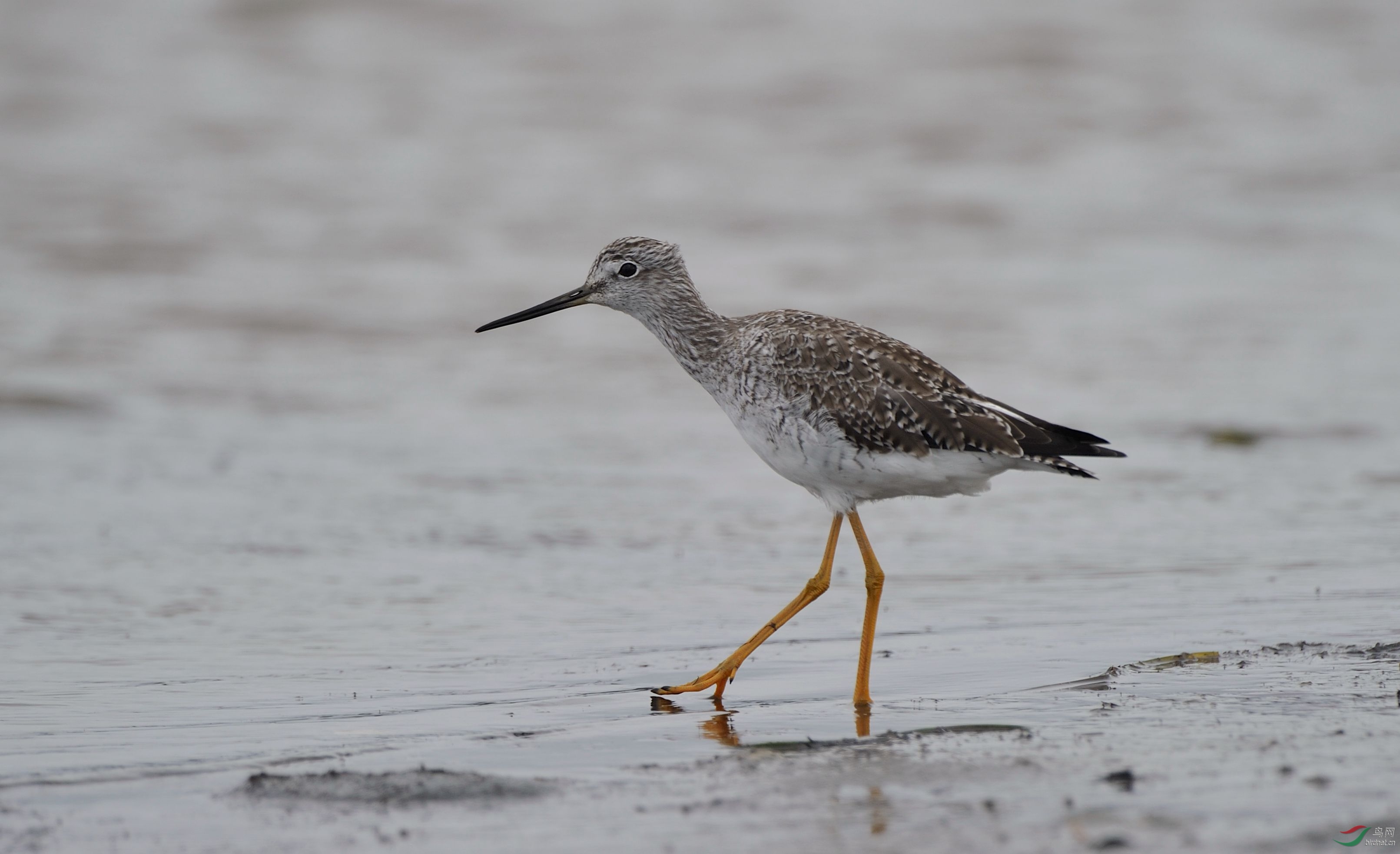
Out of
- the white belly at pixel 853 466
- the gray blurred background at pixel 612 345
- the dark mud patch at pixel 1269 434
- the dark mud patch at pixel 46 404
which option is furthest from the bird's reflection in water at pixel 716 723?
the dark mud patch at pixel 46 404

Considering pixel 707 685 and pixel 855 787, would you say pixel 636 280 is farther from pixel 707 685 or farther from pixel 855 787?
pixel 855 787

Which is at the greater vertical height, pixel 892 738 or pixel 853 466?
pixel 853 466

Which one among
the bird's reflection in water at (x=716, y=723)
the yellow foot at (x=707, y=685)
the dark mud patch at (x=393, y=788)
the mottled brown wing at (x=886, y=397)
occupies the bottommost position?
the dark mud patch at (x=393, y=788)

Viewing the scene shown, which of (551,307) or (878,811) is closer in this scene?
(878,811)

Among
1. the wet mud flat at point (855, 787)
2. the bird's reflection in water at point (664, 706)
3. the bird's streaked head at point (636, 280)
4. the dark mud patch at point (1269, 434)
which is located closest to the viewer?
the wet mud flat at point (855, 787)

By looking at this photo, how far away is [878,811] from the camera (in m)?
4.17

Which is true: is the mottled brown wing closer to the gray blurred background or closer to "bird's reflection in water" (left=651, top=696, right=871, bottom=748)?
the gray blurred background

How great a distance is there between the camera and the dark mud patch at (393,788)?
4.34 m

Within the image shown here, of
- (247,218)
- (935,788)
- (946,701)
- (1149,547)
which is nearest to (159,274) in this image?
(247,218)

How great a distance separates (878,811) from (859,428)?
2174 millimetres

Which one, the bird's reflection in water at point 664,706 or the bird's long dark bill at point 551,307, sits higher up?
the bird's long dark bill at point 551,307

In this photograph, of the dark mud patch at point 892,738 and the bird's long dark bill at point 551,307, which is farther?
the bird's long dark bill at point 551,307

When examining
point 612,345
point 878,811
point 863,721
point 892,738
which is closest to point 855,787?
point 878,811

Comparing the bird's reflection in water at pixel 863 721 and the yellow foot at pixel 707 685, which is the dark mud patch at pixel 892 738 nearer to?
the bird's reflection in water at pixel 863 721
